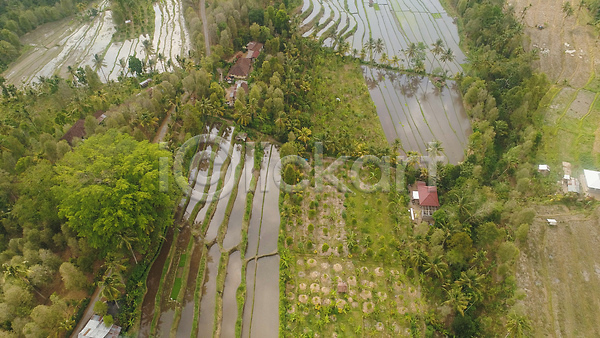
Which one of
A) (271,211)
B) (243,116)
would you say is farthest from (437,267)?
(243,116)

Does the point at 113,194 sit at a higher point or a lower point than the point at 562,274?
higher

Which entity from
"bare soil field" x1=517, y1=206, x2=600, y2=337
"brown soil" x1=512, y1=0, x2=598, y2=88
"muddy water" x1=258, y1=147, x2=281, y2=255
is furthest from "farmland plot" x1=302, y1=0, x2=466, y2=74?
"muddy water" x1=258, y1=147, x2=281, y2=255

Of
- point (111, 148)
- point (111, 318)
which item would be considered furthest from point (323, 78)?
point (111, 318)

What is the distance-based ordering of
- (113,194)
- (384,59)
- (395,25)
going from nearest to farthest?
(113,194)
(384,59)
(395,25)

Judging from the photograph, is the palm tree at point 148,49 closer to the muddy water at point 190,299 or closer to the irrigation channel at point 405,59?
the irrigation channel at point 405,59

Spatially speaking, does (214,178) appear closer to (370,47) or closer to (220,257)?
(220,257)
